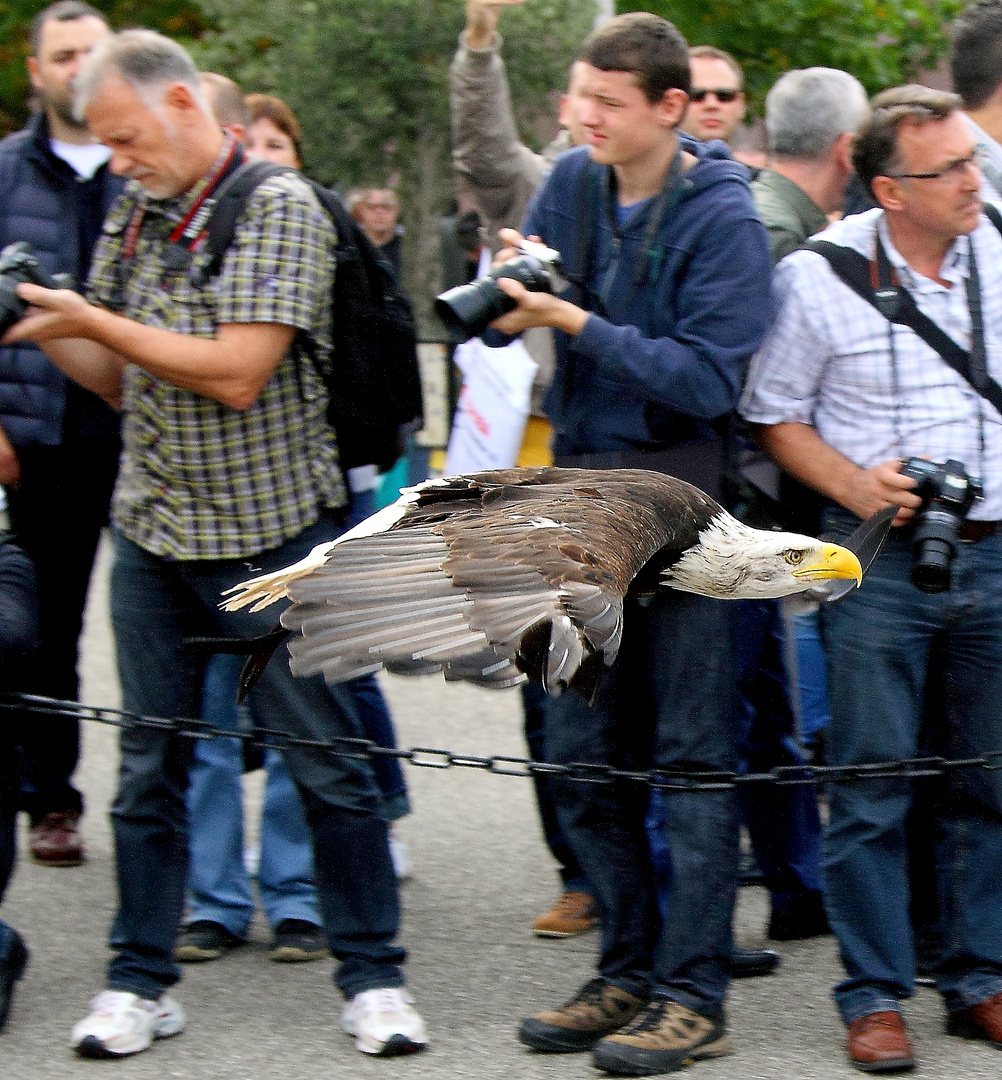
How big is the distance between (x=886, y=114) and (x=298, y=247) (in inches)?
61.0

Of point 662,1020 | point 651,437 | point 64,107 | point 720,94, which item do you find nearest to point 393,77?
point 720,94

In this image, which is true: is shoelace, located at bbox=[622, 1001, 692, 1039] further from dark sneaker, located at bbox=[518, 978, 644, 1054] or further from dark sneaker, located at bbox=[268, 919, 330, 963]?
dark sneaker, located at bbox=[268, 919, 330, 963]

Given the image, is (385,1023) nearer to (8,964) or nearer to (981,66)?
(8,964)

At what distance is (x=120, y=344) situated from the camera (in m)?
4.12

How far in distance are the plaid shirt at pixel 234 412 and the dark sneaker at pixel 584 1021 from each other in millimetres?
1449

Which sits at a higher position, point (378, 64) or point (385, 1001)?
point (378, 64)

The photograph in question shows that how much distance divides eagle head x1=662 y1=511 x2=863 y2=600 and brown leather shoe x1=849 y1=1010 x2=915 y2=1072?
1091 mm

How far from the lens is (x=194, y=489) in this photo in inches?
170

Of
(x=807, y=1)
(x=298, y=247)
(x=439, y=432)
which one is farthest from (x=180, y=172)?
(x=807, y=1)

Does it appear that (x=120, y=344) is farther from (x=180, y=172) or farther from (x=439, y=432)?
(x=439, y=432)

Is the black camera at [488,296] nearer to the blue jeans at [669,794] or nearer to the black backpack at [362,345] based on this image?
the black backpack at [362,345]

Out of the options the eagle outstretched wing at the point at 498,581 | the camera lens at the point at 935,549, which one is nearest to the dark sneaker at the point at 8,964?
the eagle outstretched wing at the point at 498,581

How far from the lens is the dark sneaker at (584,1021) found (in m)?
4.26

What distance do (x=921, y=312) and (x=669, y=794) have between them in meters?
1.37
